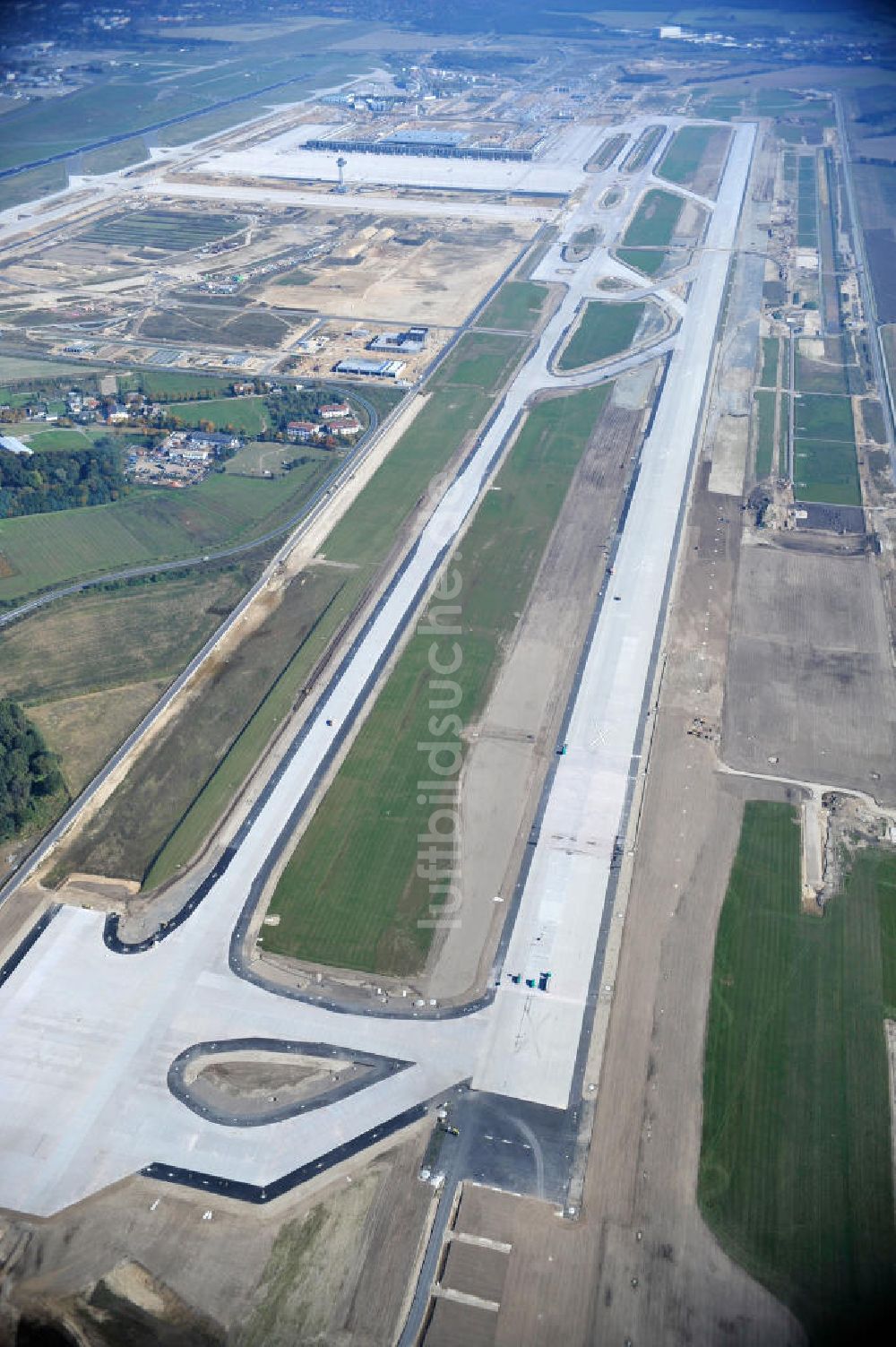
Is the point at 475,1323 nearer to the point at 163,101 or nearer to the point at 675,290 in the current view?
the point at 675,290

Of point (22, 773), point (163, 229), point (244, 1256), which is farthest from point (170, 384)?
point (244, 1256)

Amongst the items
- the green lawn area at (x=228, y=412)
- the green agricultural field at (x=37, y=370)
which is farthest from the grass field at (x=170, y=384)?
the green agricultural field at (x=37, y=370)

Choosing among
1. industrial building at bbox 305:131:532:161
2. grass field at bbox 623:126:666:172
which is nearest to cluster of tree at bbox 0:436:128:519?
industrial building at bbox 305:131:532:161

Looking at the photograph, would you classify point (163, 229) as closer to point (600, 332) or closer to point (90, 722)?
point (600, 332)

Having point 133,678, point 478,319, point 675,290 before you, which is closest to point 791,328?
point 675,290

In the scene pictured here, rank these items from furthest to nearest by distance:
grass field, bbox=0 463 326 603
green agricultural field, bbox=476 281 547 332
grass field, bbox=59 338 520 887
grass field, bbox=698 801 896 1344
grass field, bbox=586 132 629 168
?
grass field, bbox=586 132 629 168
green agricultural field, bbox=476 281 547 332
grass field, bbox=0 463 326 603
grass field, bbox=59 338 520 887
grass field, bbox=698 801 896 1344

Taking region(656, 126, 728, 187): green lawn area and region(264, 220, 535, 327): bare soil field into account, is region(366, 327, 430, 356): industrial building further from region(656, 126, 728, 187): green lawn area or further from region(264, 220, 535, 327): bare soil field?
region(656, 126, 728, 187): green lawn area

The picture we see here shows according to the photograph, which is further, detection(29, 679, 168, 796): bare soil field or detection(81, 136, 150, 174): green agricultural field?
A: detection(81, 136, 150, 174): green agricultural field

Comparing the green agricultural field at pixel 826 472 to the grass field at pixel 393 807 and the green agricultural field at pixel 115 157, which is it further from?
the green agricultural field at pixel 115 157
